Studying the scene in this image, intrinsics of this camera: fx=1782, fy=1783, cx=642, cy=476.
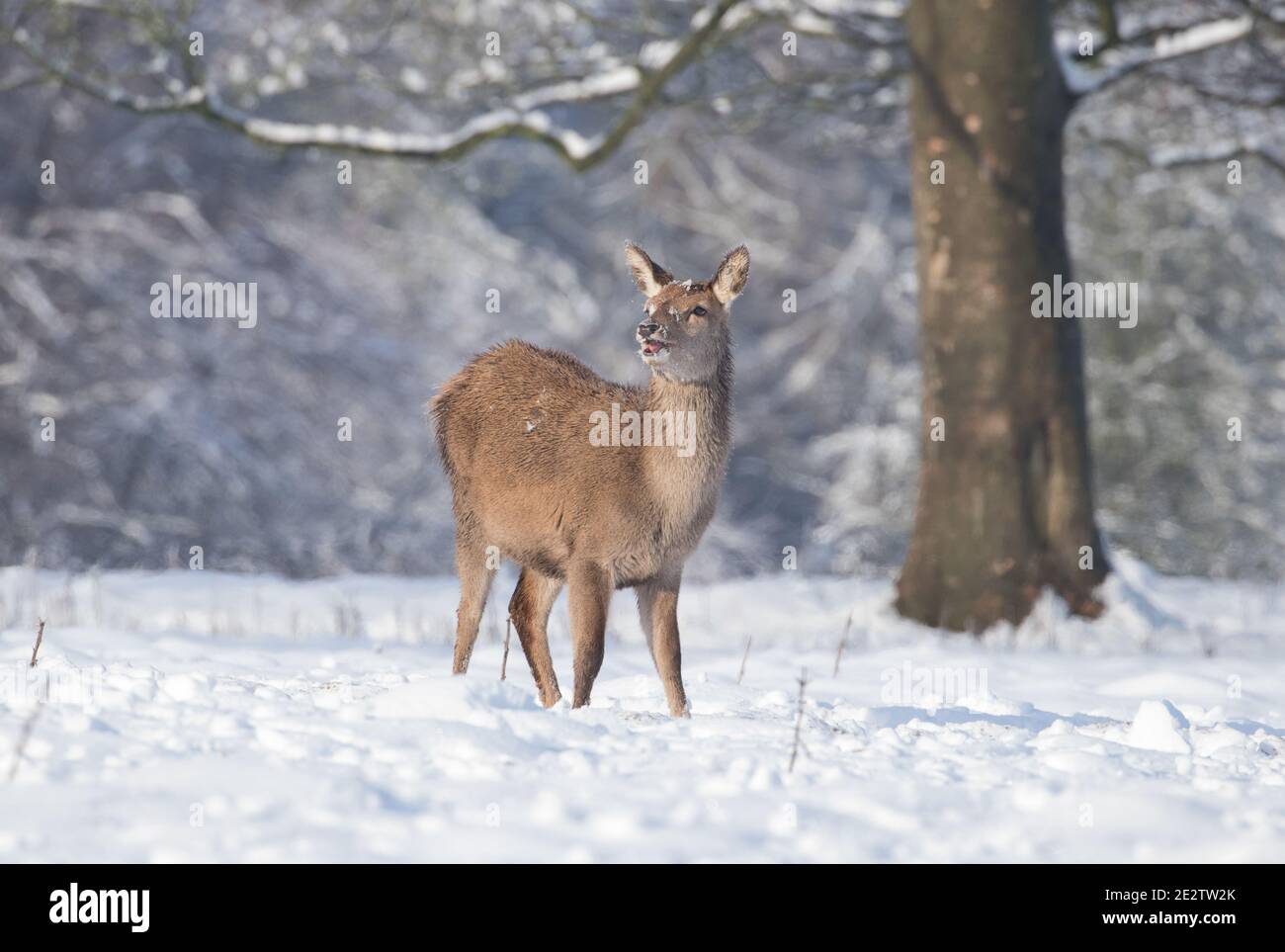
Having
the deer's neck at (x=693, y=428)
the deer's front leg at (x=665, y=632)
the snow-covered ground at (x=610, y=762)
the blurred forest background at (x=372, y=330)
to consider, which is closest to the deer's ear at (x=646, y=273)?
the deer's neck at (x=693, y=428)

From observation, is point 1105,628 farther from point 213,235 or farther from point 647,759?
point 213,235

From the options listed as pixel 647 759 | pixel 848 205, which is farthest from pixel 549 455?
pixel 848 205

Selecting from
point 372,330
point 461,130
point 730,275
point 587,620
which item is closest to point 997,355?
point 461,130

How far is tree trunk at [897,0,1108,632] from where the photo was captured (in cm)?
1148

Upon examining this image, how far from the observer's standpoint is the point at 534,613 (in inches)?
295

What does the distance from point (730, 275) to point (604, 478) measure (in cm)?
98

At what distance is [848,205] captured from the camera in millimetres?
32531

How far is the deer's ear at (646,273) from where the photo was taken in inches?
285

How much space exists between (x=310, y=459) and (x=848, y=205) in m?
12.7

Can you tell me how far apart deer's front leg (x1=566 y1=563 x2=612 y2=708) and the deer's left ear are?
1237 mm

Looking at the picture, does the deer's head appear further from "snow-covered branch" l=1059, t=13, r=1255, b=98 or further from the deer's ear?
"snow-covered branch" l=1059, t=13, r=1255, b=98

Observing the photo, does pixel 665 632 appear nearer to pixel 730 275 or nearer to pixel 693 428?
pixel 693 428

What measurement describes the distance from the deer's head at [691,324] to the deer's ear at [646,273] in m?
0.04

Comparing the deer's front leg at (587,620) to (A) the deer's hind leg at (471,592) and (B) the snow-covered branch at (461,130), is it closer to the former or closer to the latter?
(A) the deer's hind leg at (471,592)
